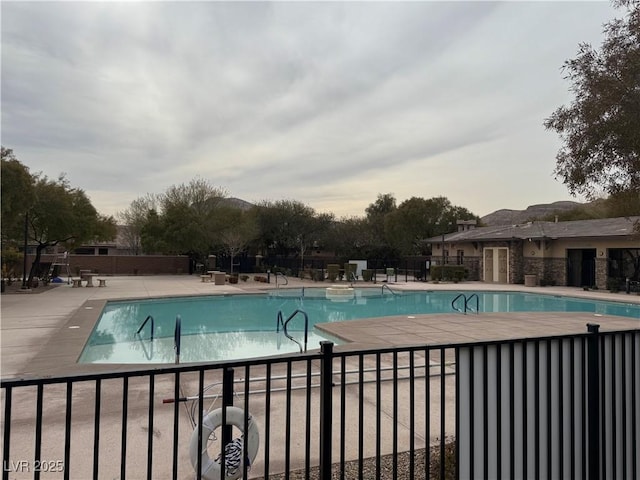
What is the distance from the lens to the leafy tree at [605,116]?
4.11 metres


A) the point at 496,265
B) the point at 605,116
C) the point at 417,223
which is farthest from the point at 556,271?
the point at 605,116

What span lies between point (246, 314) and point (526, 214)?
1964 inches

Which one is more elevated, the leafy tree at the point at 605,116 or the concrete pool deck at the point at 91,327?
the leafy tree at the point at 605,116

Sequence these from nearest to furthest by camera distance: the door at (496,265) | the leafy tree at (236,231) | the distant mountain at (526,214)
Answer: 1. the door at (496,265)
2. the leafy tree at (236,231)
3. the distant mountain at (526,214)

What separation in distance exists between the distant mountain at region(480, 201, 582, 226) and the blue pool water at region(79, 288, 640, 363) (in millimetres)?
29993

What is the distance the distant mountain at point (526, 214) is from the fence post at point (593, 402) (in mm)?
45360

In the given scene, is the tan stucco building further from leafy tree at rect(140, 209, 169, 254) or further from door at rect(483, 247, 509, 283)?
leafy tree at rect(140, 209, 169, 254)

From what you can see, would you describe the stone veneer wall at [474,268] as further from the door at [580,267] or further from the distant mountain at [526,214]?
the distant mountain at [526,214]

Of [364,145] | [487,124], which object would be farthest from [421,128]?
[364,145]

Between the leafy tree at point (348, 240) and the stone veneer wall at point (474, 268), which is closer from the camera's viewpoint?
the stone veneer wall at point (474, 268)

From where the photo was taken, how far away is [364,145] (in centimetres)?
1705

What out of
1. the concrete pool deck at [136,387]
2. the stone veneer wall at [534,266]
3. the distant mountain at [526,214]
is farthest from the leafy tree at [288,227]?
the distant mountain at [526,214]

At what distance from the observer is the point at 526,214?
2162 inches

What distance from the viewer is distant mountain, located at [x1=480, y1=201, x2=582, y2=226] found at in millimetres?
46850
